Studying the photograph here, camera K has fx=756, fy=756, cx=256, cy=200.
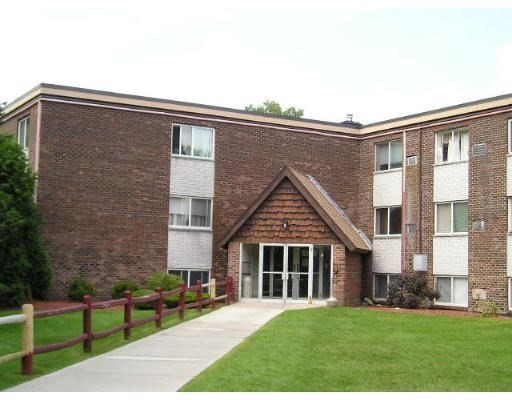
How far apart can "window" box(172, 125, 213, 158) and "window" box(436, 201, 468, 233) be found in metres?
8.67

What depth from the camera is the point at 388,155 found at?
29359 mm

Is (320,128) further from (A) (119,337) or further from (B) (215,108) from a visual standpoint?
(A) (119,337)

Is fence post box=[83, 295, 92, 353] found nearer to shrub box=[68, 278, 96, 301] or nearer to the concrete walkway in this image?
the concrete walkway

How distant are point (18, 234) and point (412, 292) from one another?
13.3 m

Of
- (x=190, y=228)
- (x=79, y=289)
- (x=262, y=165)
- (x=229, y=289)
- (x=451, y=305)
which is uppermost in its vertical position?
(x=262, y=165)

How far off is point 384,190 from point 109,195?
412 inches

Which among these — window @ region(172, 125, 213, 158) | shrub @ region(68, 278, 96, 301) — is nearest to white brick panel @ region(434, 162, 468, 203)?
window @ region(172, 125, 213, 158)

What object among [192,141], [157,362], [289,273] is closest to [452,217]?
[289,273]

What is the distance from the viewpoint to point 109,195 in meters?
26.7

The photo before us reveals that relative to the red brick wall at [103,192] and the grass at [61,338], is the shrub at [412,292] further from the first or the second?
the red brick wall at [103,192]

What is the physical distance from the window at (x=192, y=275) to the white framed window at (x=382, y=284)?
6.45 m

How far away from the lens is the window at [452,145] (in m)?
26.5

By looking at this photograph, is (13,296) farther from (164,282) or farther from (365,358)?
(365,358)

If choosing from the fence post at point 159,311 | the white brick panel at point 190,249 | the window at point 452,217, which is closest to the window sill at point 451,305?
the window at point 452,217
